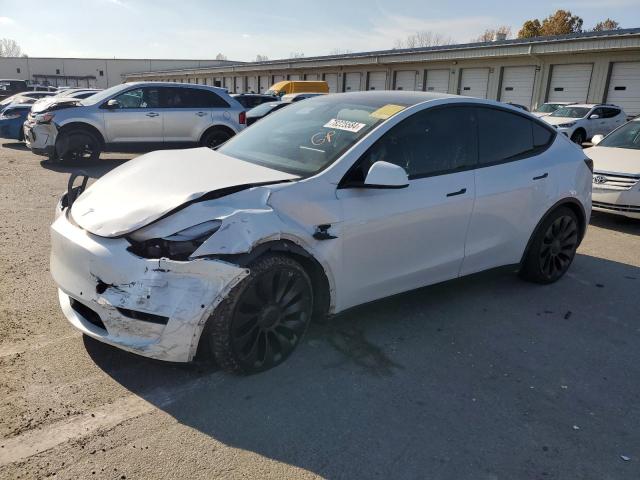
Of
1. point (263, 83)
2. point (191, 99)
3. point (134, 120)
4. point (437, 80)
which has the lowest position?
point (134, 120)

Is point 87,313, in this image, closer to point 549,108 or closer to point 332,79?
point 549,108

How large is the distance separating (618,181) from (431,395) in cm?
571

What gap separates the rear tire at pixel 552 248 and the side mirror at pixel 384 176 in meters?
2.01

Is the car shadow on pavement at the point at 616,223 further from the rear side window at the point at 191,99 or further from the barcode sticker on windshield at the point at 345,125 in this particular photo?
the rear side window at the point at 191,99

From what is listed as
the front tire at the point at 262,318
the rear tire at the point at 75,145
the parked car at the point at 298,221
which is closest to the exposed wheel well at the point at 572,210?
the parked car at the point at 298,221

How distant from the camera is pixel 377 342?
3.61 meters

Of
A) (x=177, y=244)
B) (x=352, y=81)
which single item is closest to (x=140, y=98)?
(x=177, y=244)

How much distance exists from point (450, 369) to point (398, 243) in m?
0.89

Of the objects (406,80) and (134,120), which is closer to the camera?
(134,120)

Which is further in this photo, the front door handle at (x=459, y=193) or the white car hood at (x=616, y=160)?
the white car hood at (x=616, y=160)

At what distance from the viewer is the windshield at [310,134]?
350 centimetres

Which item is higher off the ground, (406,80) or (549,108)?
(406,80)

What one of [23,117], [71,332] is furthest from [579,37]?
[71,332]

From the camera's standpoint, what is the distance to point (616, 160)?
7.70 meters
